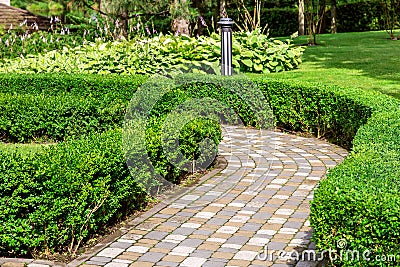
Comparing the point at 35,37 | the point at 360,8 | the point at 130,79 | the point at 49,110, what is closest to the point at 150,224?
the point at 49,110

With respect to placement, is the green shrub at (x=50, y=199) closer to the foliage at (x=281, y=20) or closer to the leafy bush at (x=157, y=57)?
the leafy bush at (x=157, y=57)

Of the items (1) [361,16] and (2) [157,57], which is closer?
(2) [157,57]

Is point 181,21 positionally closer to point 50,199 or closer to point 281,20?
point 281,20

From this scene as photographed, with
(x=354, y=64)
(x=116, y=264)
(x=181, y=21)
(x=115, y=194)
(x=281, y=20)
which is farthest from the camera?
(x=281, y=20)

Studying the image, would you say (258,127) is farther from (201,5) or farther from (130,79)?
(201,5)

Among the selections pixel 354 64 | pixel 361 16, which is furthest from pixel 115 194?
pixel 361 16

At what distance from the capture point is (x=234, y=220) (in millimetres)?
5984

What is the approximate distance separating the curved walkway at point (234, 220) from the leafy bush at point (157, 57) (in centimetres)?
554

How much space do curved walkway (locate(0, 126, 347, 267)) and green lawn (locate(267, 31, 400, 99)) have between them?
198 inches

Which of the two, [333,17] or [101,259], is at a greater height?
[333,17]

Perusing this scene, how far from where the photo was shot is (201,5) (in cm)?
2191

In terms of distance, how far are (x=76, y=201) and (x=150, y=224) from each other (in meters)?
0.93

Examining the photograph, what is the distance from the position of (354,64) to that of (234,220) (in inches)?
412

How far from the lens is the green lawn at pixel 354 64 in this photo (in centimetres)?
1328
